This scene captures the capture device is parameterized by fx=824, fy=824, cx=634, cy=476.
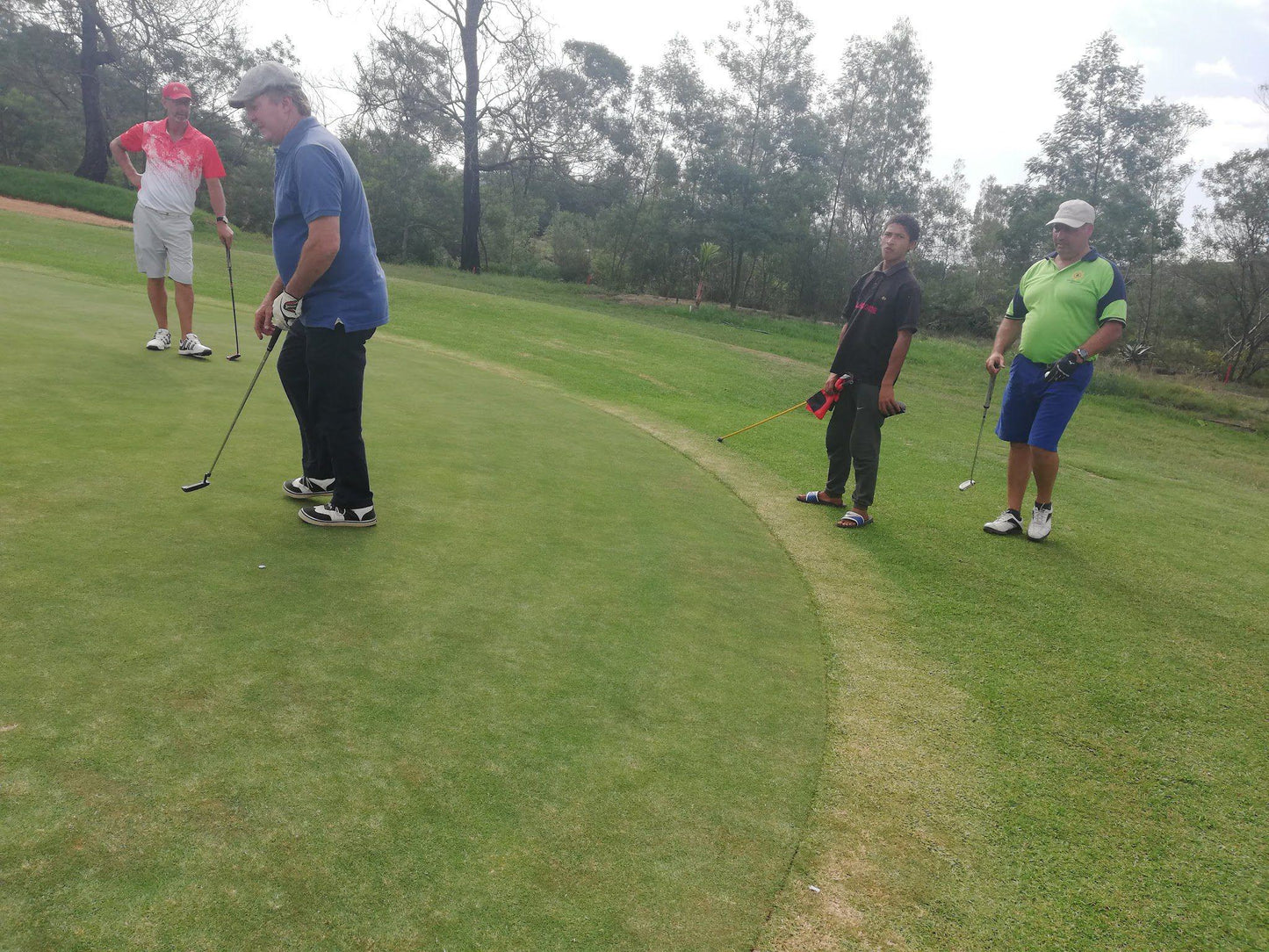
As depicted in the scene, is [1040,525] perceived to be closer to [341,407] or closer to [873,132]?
[341,407]

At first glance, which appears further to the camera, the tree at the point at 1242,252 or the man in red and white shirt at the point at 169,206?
the tree at the point at 1242,252

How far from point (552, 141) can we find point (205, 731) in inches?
1061

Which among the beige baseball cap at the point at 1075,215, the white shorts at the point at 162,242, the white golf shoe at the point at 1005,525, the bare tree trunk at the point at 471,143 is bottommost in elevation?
the white golf shoe at the point at 1005,525

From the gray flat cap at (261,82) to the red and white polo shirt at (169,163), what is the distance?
9.78 ft

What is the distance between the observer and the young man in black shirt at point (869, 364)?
5.05m

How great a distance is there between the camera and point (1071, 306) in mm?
4973

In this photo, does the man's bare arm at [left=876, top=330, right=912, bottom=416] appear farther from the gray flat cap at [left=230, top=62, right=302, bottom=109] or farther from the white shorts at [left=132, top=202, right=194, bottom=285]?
the white shorts at [left=132, top=202, right=194, bottom=285]

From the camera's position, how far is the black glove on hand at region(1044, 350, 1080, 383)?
487 centimetres

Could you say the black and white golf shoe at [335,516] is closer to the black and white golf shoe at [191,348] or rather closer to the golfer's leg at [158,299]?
the black and white golf shoe at [191,348]

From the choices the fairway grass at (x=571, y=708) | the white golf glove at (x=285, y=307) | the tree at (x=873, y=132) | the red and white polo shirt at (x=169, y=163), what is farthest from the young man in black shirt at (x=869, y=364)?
the tree at (x=873, y=132)

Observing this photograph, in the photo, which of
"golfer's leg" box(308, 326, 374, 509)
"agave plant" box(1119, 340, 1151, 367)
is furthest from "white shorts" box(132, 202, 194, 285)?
"agave plant" box(1119, 340, 1151, 367)

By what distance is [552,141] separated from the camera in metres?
26.4

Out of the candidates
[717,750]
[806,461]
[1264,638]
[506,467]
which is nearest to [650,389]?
[806,461]

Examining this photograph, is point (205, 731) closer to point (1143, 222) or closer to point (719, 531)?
point (719, 531)
